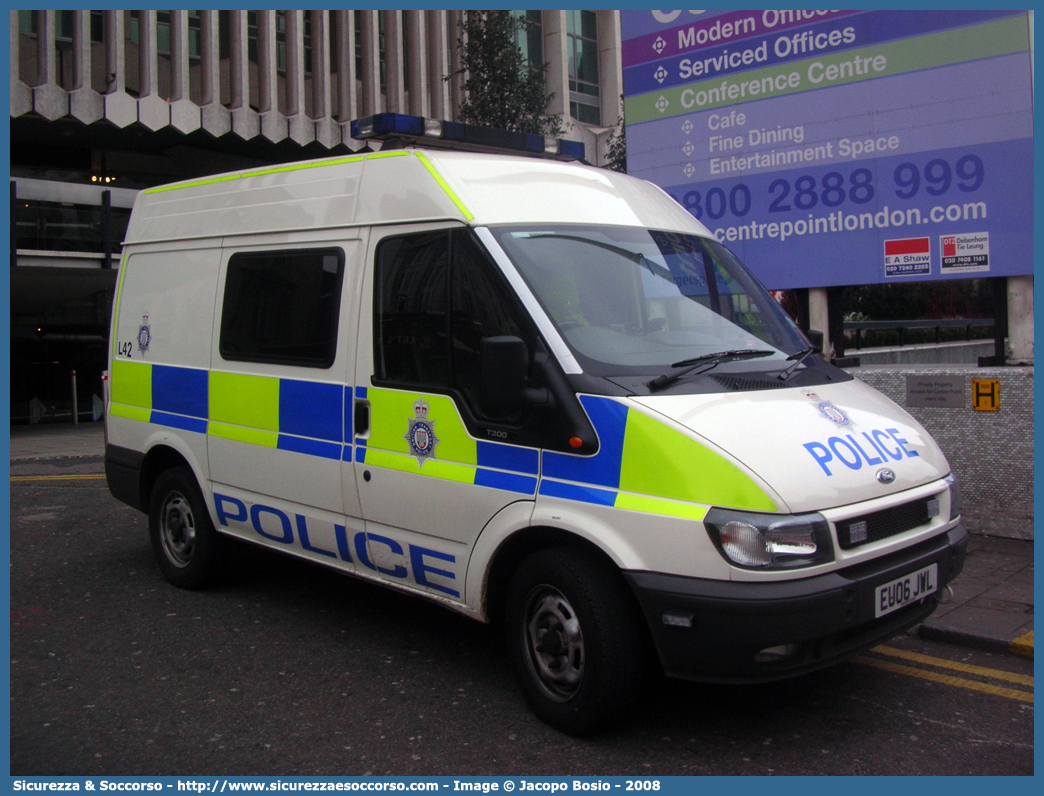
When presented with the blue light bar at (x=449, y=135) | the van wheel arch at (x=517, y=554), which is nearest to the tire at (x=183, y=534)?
the van wheel arch at (x=517, y=554)

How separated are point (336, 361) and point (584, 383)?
5.17 ft

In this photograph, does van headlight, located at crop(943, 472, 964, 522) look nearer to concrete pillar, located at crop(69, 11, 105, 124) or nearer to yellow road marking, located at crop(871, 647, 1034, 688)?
yellow road marking, located at crop(871, 647, 1034, 688)

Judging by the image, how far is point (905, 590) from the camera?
3758 millimetres

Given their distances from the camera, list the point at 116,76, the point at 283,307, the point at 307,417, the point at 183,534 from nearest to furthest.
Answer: the point at 307,417 → the point at 283,307 → the point at 183,534 → the point at 116,76

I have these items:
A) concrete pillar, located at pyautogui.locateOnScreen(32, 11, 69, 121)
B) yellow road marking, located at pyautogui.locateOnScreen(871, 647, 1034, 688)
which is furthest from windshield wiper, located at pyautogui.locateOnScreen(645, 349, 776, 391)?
concrete pillar, located at pyautogui.locateOnScreen(32, 11, 69, 121)

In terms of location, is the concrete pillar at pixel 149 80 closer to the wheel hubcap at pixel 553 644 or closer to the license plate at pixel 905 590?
the wheel hubcap at pixel 553 644

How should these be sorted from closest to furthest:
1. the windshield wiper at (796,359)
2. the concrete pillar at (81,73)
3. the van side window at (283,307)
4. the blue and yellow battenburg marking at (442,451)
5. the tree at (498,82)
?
the blue and yellow battenburg marking at (442,451) < the windshield wiper at (796,359) < the van side window at (283,307) < the tree at (498,82) < the concrete pillar at (81,73)

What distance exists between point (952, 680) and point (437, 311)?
2.92 meters

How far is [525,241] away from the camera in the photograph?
4.21 m

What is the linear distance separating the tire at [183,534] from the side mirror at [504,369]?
275cm

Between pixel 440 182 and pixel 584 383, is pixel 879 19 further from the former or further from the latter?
pixel 584 383

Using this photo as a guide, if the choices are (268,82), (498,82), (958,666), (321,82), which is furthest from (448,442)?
(321,82)

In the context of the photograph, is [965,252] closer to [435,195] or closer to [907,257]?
[907,257]

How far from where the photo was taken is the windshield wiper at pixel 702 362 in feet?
12.4
